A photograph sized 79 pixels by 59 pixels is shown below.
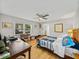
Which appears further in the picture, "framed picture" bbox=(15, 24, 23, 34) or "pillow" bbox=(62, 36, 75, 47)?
"framed picture" bbox=(15, 24, 23, 34)

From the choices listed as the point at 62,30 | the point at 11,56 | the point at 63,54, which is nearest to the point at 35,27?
the point at 62,30

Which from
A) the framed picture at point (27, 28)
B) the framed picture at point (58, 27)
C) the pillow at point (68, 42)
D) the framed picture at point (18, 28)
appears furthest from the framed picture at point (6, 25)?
the pillow at point (68, 42)

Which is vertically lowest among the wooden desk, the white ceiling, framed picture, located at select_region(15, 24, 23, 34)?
the wooden desk

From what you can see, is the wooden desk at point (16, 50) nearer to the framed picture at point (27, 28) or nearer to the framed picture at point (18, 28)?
the framed picture at point (18, 28)

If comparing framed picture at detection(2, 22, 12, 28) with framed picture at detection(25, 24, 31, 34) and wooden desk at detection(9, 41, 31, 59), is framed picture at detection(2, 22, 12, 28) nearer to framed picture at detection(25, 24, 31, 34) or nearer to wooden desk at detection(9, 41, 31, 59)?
framed picture at detection(25, 24, 31, 34)

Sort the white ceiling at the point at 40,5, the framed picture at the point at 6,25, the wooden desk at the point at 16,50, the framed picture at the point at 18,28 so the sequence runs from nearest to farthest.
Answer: the wooden desk at the point at 16,50
the white ceiling at the point at 40,5
the framed picture at the point at 6,25
the framed picture at the point at 18,28

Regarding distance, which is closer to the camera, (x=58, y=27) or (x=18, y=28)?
(x=18, y=28)

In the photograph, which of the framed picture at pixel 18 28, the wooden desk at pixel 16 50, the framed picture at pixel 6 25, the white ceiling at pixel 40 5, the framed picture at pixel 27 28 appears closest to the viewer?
the wooden desk at pixel 16 50

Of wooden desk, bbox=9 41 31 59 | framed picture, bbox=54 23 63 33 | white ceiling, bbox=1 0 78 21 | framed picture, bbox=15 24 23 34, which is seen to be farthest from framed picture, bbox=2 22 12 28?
wooden desk, bbox=9 41 31 59

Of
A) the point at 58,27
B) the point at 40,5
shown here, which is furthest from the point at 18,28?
the point at 40,5

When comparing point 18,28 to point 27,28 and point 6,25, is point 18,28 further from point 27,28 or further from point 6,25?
point 6,25

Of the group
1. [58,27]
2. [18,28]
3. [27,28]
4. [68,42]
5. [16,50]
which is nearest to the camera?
[16,50]

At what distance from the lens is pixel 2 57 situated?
63.7 inches

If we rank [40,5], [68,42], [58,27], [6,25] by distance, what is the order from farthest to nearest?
[58,27] → [6,25] → [40,5] → [68,42]
